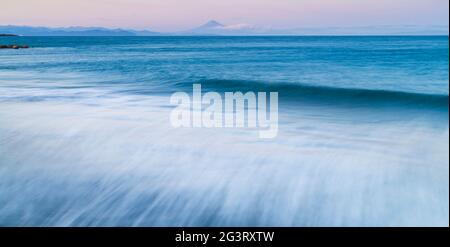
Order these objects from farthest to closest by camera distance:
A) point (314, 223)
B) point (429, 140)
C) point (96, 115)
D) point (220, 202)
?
1. point (96, 115)
2. point (429, 140)
3. point (220, 202)
4. point (314, 223)

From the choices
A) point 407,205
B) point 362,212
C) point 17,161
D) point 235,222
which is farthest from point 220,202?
point 17,161

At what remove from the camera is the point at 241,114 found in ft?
22.4

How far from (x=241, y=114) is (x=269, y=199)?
3.46 m

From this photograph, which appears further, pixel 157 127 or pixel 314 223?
pixel 157 127

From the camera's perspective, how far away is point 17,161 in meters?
4.36
